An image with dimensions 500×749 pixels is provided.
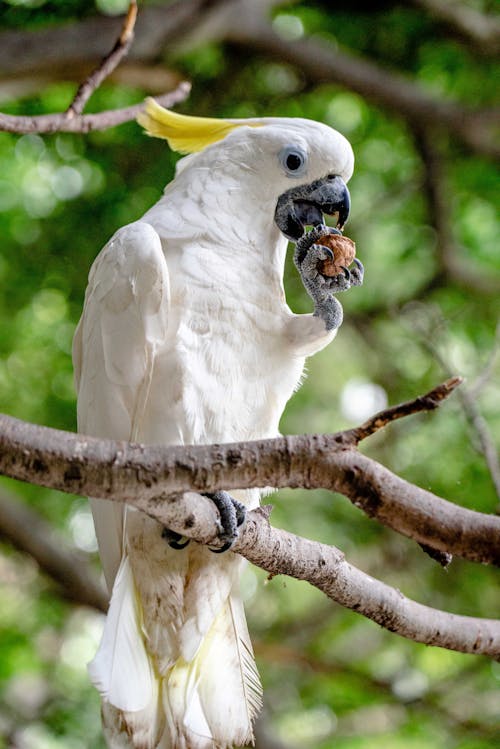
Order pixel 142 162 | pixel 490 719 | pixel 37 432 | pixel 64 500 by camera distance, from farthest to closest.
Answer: pixel 64 500 < pixel 142 162 < pixel 490 719 < pixel 37 432

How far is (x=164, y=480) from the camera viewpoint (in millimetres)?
1050

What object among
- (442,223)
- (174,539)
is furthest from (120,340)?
(442,223)

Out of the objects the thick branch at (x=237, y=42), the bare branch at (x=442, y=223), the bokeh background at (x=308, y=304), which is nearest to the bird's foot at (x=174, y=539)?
the bokeh background at (x=308, y=304)

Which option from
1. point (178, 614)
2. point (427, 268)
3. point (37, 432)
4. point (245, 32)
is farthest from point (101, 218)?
point (37, 432)

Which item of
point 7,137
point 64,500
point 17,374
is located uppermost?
A: point 7,137

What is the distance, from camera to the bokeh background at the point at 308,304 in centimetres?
346

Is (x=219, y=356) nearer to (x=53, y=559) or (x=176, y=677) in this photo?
(x=176, y=677)

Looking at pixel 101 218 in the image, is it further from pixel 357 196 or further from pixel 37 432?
pixel 37 432

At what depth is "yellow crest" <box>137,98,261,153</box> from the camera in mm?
1954

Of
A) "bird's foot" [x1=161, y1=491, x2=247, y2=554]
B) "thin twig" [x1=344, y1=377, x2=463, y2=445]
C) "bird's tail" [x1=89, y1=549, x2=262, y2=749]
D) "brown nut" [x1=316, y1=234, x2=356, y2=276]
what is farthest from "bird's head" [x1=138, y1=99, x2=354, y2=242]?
"thin twig" [x1=344, y1=377, x2=463, y2=445]

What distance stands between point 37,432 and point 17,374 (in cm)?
304

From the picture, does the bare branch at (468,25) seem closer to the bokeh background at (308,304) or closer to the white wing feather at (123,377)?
the bokeh background at (308,304)

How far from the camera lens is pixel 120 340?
169cm

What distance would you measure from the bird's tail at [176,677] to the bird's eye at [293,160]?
799mm
